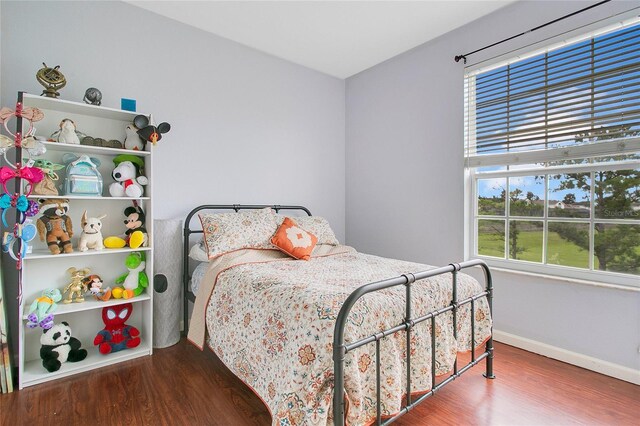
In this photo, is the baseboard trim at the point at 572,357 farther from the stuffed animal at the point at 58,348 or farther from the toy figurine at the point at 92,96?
the toy figurine at the point at 92,96

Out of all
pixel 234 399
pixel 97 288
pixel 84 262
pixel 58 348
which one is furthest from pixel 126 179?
pixel 234 399

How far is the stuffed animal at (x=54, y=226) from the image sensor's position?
197cm

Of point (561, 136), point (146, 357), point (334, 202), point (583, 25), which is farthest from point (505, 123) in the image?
point (146, 357)

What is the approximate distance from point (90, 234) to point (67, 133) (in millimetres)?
656

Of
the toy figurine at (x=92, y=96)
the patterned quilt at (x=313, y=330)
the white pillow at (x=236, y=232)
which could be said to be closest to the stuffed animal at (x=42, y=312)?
the patterned quilt at (x=313, y=330)

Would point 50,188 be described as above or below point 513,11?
below

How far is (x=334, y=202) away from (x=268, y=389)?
2.64 meters

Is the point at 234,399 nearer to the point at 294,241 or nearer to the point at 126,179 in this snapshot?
the point at 294,241

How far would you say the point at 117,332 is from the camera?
7.43 ft

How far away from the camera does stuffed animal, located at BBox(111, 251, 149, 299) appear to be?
7.34 feet

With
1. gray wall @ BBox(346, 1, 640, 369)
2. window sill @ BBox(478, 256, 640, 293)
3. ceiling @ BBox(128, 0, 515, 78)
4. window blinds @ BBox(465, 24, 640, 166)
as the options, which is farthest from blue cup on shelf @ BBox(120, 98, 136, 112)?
window sill @ BBox(478, 256, 640, 293)

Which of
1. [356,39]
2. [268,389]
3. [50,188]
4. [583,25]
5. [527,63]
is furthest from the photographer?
[356,39]

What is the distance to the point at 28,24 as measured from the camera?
2.08m

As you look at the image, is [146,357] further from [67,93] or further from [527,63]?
[527,63]
